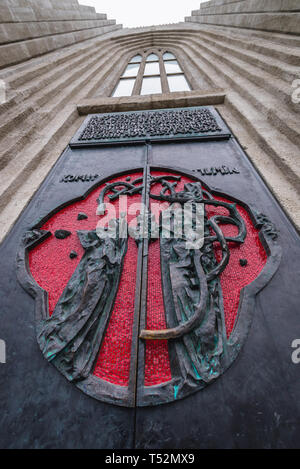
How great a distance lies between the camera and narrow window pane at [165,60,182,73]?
7824mm

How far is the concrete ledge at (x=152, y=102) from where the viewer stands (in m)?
4.49

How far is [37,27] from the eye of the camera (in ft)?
19.6

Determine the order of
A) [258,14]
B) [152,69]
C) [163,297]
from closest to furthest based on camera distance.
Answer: [163,297] → [258,14] → [152,69]

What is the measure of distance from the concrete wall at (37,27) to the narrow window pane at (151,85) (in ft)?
11.0

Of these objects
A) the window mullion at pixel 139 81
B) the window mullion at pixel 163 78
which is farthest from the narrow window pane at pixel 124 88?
the window mullion at pixel 163 78

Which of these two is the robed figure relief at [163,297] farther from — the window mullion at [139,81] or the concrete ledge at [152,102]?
the window mullion at [139,81]

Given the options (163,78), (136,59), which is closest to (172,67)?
(163,78)

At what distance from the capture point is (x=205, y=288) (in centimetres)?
150

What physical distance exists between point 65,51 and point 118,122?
5616 mm

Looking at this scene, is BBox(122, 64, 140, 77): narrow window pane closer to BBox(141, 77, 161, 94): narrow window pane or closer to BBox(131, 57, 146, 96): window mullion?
BBox(131, 57, 146, 96): window mullion

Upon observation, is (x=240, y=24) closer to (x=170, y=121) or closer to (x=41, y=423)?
(x=170, y=121)

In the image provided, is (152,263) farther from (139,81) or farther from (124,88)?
(139,81)

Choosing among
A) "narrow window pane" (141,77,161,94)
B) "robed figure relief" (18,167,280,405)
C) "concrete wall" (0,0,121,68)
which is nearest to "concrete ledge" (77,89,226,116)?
"concrete wall" (0,0,121,68)

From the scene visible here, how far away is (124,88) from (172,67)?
2.77 m
